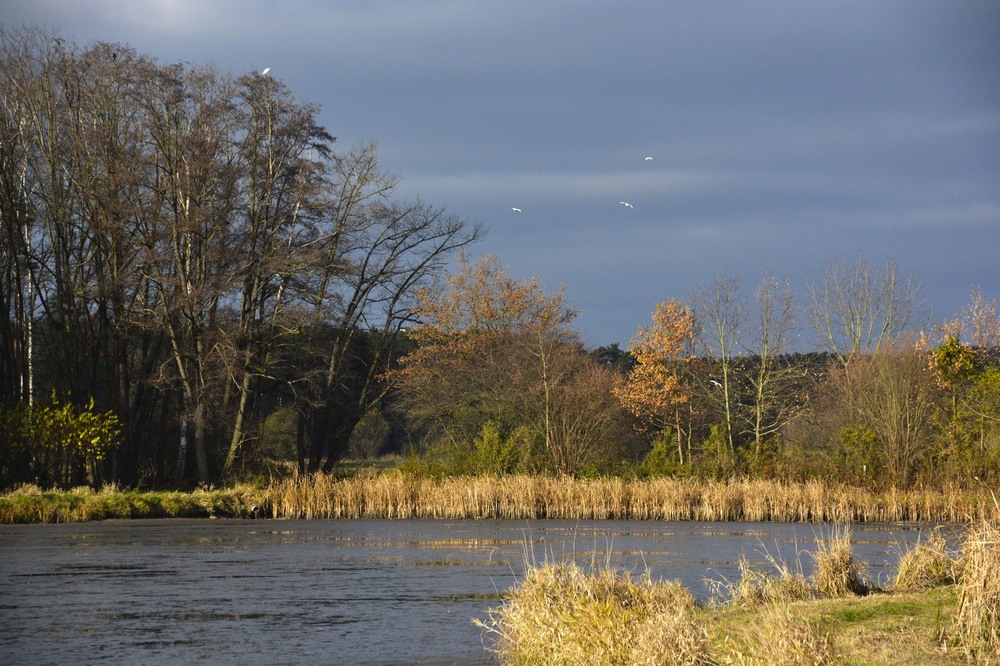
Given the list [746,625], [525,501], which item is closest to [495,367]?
[525,501]

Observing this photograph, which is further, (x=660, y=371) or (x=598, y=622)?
(x=660, y=371)

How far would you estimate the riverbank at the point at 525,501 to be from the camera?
31344 millimetres

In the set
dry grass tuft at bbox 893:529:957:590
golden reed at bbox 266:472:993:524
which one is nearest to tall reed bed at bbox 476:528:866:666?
dry grass tuft at bbox 893:529:957:590

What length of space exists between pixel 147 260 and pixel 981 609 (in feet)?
107

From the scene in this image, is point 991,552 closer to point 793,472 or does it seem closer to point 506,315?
point 793,472

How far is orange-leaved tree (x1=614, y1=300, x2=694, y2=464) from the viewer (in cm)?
4841

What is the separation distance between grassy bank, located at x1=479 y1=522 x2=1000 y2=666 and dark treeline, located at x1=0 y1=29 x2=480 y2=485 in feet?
88.5

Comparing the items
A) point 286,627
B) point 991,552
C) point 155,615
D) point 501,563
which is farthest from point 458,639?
point 501,563

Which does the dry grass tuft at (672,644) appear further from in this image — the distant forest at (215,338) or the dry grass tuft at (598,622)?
the distant forest at (215,338)

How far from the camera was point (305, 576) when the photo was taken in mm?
19047

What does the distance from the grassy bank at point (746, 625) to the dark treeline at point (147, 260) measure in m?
27.0

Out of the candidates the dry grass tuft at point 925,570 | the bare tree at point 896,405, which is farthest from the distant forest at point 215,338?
the dry grass tuft at point 925,570

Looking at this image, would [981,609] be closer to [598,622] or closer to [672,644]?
[672,644]

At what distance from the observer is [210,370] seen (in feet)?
129
